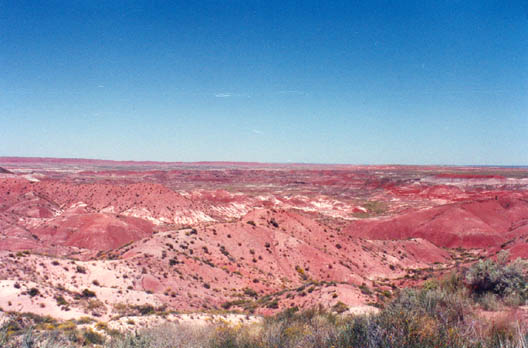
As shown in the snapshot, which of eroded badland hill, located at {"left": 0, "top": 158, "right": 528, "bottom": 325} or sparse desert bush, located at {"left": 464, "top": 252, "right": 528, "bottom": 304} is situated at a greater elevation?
sparse desert bush, located at {"left": 464, "top": 252, "right": 528, "bottom": 304}

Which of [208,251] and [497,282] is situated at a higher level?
[497,282]

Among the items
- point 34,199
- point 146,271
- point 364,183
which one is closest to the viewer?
point 146,271

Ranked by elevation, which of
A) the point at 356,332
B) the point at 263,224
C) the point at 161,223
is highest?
the point at 356,332

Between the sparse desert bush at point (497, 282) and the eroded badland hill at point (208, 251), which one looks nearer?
the sparse desert bush at point (497, 282)

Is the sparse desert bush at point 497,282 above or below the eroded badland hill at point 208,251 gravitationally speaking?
above

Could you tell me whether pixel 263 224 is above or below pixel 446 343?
below

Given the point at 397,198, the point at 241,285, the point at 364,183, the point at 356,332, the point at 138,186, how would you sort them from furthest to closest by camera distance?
1. the point at 364,183
2. the point at 397,198
3. the point at 138,186
4. the point at 241,285
5. the point at 356,332

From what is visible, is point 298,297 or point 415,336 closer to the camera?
point 415,336

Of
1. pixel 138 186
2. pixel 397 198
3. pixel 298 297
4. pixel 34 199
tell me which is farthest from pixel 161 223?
pixel 397 198

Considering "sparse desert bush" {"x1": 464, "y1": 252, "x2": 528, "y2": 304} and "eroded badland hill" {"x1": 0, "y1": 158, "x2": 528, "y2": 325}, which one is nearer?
"sparse desert bush" {"x1": 464, "y1": 252, "x2": 528, "y2": 304}

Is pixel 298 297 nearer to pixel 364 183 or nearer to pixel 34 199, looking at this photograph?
pixel 34 199

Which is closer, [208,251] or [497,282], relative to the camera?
[497,282]
